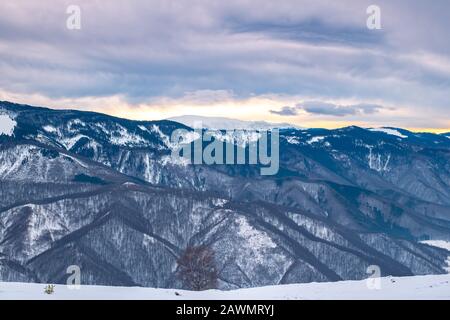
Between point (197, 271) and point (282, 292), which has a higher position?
point (197, 271)

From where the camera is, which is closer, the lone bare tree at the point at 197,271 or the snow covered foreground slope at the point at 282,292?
the snow covered foreground slope at the point at 282,292

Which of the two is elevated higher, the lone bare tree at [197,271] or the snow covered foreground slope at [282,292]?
the lone bare tree at [197,271]

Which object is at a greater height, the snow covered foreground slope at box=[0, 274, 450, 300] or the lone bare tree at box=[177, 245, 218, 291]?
the lone bare tree at box=[177, 245, 218, 291]

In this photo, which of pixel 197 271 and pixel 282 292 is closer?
pixel 282 292

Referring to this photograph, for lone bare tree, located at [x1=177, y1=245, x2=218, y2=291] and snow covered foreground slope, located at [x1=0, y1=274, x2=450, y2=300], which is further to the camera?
lone bare tree, located at [x1=177, y1=245, x2=218, y2=291]
